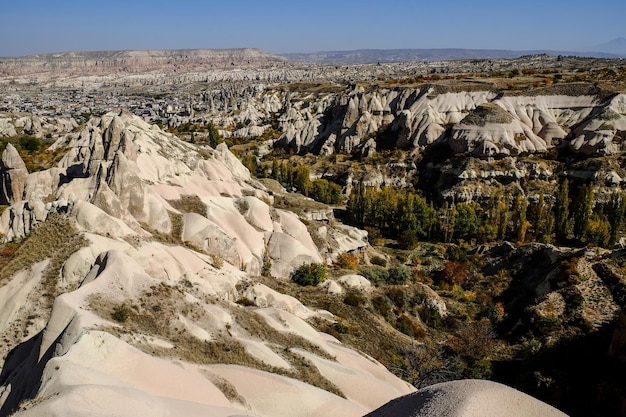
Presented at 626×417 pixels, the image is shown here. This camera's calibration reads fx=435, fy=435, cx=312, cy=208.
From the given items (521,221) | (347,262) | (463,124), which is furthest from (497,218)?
(347,262)

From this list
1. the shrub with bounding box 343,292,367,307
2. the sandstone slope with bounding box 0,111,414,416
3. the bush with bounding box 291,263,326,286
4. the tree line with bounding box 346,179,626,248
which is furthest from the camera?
the tree line with bounding box 346,179,626,248

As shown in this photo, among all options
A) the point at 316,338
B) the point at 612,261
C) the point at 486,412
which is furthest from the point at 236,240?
the point at 612,261

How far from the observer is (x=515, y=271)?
5138cm

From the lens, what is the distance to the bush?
42.2 meters

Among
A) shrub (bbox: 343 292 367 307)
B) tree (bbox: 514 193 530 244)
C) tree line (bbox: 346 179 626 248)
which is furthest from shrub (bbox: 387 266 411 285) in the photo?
tree (bbox: 514 193 530 244)

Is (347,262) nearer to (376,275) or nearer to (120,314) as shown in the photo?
(376,275)

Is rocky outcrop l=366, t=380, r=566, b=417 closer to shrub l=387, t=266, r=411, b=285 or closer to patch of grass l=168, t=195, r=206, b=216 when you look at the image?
patch of grass l=168, t=195, r=206, b=216

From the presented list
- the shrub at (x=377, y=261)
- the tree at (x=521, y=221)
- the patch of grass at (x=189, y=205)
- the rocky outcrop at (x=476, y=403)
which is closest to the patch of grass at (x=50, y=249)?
the patch of grass at (x=189, y=205)

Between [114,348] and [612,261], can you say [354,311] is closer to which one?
[114,348]

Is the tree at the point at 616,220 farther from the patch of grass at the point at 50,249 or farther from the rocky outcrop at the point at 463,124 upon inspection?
the patch of grass at the point at 50,249

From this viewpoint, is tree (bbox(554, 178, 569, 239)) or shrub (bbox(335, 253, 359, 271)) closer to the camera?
shrub (bbox(335, 253, 359, 271))

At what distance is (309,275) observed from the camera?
42438 mm

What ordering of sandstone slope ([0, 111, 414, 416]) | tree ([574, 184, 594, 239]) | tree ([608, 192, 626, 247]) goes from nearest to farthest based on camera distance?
sandstone slope ([0, 111, 414, 416]), tree ([608, 192, 626, 247]), tree ([574, 184, 594, 239])

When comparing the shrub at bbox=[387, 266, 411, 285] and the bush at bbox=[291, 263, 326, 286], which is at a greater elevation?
the bush at bbox=[291, 263, 326, 286]
